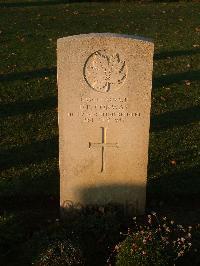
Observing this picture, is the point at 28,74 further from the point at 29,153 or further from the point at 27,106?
the point at 29,153

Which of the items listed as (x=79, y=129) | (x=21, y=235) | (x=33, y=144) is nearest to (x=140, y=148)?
(x=79, y=129)

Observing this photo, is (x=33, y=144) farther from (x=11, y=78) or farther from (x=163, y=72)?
(x=163, y=72)

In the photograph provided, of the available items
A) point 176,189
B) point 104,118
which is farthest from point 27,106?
point 104,118

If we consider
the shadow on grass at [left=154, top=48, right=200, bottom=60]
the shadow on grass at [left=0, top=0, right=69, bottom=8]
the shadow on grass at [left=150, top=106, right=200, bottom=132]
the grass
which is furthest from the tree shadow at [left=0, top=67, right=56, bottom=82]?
the shadow on grass at [left=0, top=0, right=69, bottom=8]

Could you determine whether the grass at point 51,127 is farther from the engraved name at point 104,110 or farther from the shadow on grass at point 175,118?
the engraved name at point 104,110

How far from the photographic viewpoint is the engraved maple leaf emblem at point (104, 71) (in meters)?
5.05

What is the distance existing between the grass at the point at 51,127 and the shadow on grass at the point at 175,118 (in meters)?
0.02

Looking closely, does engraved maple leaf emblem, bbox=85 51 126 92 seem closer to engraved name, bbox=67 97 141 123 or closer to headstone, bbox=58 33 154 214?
headstone, bbox=58 33 154 214

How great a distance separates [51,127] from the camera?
8.39 m

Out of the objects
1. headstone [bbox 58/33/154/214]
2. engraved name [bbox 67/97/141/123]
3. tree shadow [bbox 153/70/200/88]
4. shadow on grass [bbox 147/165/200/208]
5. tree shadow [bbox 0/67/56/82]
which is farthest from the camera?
tree shadow [bbox 0/67/56/82]

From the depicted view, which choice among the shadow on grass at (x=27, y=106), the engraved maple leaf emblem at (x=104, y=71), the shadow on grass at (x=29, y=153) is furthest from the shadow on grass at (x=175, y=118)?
the engraved maple leaf emblem at (x=104, y=71)

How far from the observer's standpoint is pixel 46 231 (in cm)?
536

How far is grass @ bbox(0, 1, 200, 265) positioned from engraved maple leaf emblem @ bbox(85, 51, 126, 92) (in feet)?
4.89

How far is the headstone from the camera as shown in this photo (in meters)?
5.04
